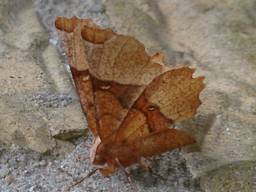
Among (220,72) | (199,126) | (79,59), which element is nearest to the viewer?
(79,59)

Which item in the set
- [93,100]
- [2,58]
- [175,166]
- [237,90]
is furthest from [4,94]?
[237,90]

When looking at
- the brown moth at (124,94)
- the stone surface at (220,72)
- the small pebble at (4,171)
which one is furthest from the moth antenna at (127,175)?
the small pebble at (4,171)

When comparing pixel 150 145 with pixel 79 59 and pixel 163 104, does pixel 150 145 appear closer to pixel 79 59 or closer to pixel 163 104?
pixel 163 104

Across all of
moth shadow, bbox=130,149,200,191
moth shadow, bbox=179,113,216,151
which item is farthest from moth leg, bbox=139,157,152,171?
moth shadow, bbox=179,113,216,151

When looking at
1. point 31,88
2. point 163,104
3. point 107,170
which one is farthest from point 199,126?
point 31,88

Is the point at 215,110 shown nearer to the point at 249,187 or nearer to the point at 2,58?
the point at 249,187

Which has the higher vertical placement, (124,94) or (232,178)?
(124,94)
